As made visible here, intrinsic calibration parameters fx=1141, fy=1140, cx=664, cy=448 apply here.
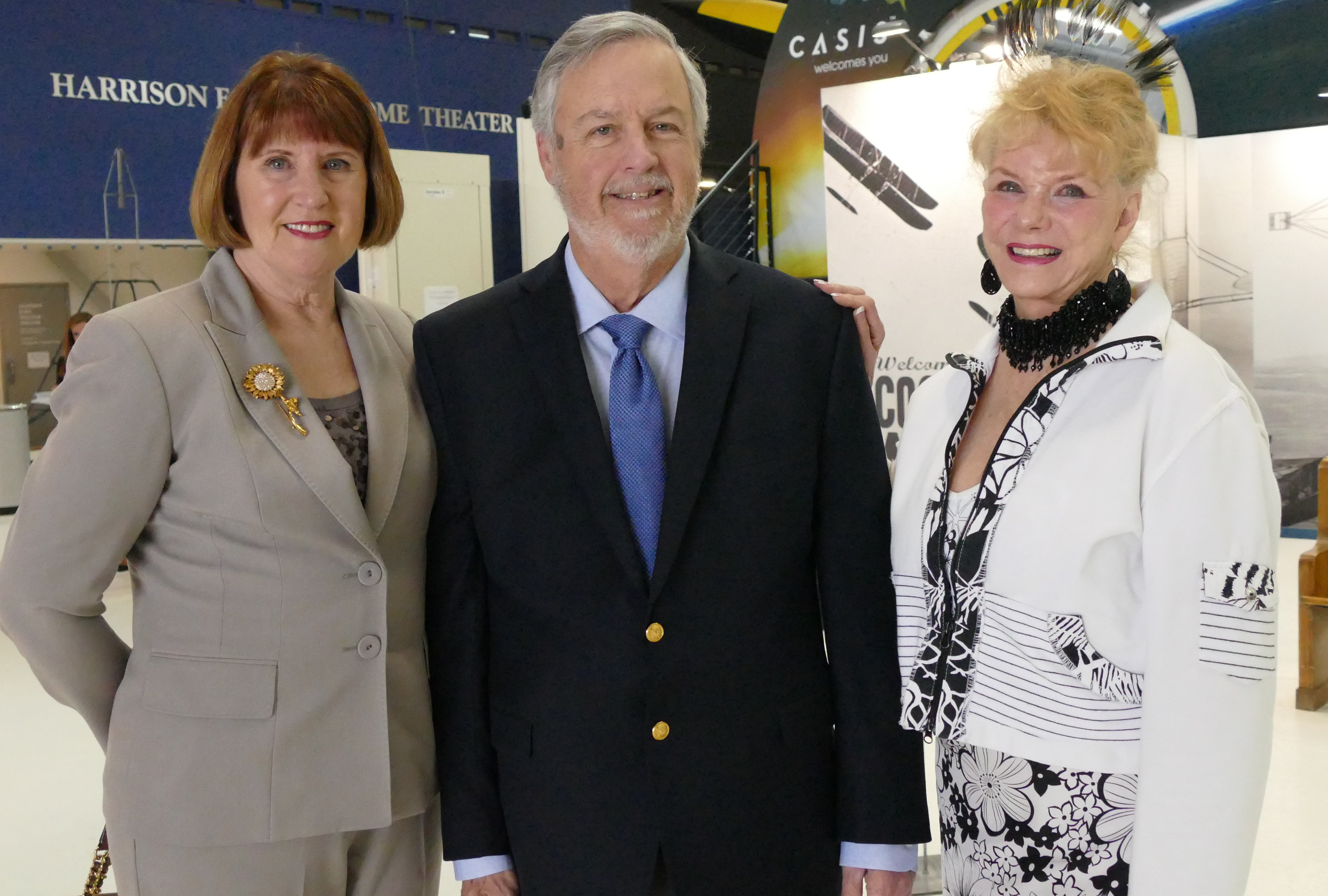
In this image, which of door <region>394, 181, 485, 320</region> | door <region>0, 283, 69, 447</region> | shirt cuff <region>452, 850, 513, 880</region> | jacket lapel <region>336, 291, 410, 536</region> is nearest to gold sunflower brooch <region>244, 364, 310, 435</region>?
jacket lapel <region>336, 291, 410, 536</region>

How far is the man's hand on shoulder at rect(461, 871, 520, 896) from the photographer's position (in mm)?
1932

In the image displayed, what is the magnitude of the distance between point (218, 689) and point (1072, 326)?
4.73 feet

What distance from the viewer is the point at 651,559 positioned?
5.97 ft

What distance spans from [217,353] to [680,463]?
780 millimetres

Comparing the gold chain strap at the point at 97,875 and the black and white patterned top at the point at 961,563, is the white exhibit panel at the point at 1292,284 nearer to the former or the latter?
the black and white patterned top at the point at 961,563

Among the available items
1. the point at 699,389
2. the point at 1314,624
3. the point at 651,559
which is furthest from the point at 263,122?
the point at 1314,624

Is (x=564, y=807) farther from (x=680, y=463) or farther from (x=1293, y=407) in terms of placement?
(x=1293, y=407)

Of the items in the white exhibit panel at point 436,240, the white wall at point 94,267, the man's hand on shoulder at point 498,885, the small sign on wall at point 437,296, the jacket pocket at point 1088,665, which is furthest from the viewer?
the small sign on wall at point 437,296

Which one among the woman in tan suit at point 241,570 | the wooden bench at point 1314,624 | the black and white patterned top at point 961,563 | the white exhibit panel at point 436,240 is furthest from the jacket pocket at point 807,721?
the white exhibit panel at point 436,240

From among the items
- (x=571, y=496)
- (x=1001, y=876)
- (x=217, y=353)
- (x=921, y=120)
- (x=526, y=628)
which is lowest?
(x=1001, y=876)

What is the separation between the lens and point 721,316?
191cm

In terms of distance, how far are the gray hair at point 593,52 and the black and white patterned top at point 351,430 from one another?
1.94ft

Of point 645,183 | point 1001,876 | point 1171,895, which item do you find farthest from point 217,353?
point 1171,895

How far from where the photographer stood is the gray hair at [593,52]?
1.95m
